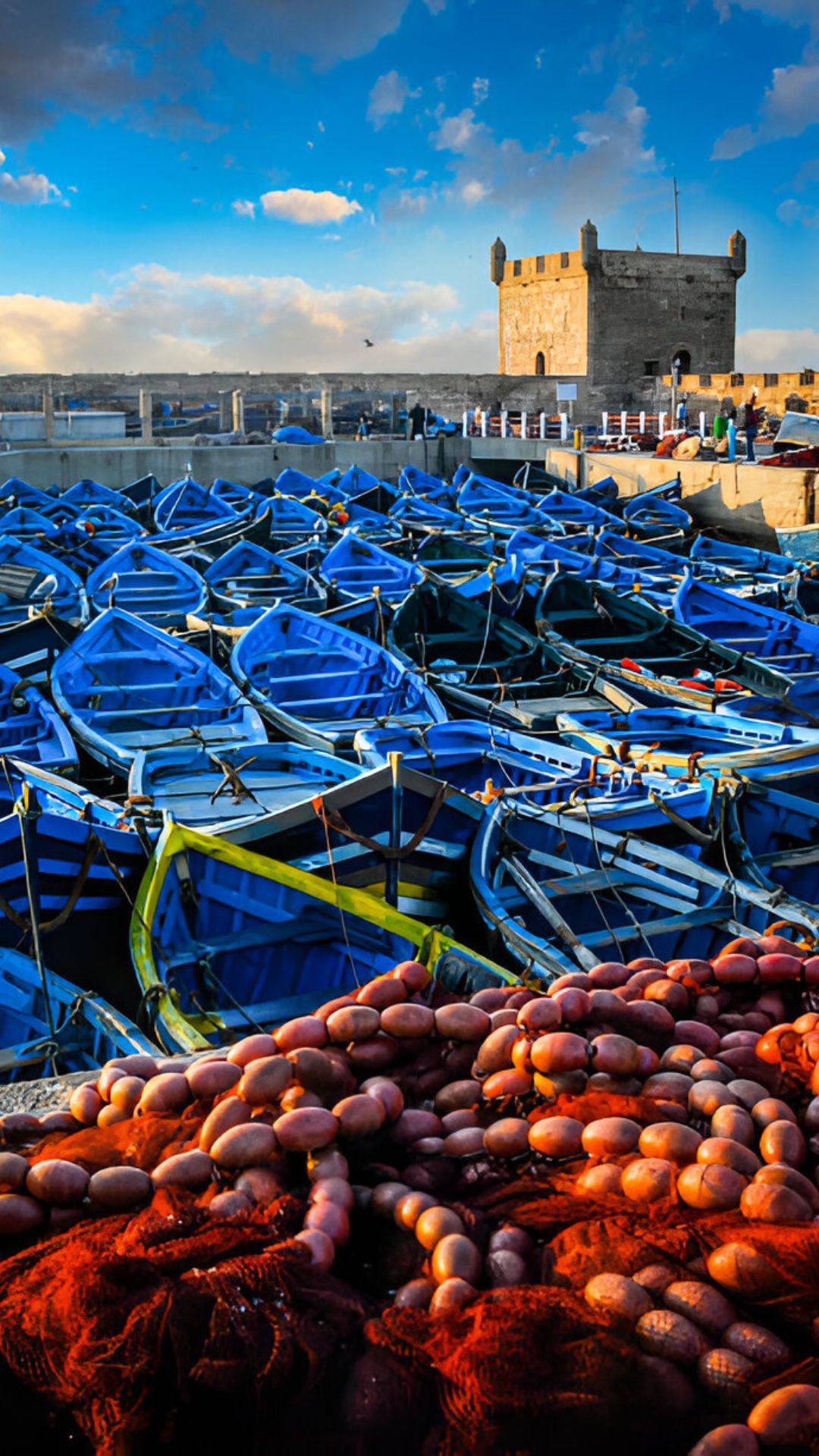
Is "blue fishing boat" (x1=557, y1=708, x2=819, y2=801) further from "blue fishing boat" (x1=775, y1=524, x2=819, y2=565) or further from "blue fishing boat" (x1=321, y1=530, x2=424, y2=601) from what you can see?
"blue fishing boat" (x1=775, y1=524, x2=819, y2=565)

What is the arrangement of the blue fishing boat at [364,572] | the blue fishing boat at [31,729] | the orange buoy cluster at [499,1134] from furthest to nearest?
1. the blue fishing boat at [364,572]
2. the blue fishing boat at [31,729]
3. the orange buoy cluster at [499,1134]

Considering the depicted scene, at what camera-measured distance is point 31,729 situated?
9.21 m

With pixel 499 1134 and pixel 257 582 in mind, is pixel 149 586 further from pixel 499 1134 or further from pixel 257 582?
pixel 499 1134

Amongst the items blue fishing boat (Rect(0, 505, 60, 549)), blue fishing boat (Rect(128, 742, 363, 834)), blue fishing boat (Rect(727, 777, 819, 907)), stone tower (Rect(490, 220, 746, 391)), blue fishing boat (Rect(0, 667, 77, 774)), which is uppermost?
stone tower (Rect(490, 220, 746, 391))

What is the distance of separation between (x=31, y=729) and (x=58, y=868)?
11.0ft

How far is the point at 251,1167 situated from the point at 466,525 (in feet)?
59.7

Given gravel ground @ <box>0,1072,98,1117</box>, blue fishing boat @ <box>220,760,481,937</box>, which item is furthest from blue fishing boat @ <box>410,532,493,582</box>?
gravel ground @ <box>0,1072,98,1117</box>

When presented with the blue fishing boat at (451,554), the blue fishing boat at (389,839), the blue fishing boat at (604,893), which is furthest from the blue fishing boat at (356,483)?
the blue fishing boat at (389,839)

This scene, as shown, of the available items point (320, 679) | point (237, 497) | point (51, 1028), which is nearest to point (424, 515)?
point (237, 497)

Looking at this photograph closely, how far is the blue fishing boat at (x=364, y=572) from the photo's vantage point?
14.5m

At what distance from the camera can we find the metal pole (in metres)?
6.58

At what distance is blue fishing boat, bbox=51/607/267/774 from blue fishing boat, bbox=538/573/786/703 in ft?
12.3

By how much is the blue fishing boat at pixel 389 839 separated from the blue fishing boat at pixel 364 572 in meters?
7.17

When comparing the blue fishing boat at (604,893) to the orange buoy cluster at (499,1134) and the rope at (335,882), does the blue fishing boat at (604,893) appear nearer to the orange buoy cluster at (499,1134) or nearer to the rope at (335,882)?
the rope at (335,882)
